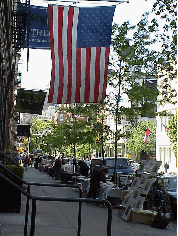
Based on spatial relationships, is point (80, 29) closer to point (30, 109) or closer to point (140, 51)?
point (140, 51)

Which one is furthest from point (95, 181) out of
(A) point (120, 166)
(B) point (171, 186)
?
(A) point (120, 166)

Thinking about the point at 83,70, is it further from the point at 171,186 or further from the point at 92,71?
the point at 171,186

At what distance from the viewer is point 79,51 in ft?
49.7

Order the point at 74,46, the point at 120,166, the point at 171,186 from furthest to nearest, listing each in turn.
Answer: the point at 120,166
the point at 171,186
the point at 74,46

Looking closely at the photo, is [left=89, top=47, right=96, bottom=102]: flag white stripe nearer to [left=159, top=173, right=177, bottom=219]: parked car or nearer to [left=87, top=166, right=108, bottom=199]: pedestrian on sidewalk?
[left=159, top=173, right=177, bottom=219]: parked car

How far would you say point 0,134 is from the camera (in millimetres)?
24469

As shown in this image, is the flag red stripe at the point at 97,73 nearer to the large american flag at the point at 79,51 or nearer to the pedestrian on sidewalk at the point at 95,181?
the large american flag at the point at 79,51

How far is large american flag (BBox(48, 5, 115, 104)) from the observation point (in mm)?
14688

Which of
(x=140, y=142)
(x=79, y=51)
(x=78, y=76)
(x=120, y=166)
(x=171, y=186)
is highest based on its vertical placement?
(x=140, y=142)

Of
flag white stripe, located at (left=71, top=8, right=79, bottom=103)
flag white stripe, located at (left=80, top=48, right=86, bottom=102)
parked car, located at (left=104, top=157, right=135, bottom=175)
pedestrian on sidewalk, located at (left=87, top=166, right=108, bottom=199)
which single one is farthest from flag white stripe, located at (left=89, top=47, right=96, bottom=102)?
parked car, located at (left=104, top=157, right=135, bottom=175)

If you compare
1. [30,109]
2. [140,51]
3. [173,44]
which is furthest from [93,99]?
[30,109]

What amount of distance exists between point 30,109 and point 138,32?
253 inches

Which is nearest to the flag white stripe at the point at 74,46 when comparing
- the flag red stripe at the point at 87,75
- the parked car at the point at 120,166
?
the flag red stripe at the point at 87,75

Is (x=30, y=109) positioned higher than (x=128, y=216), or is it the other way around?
(x=30, y=109)
